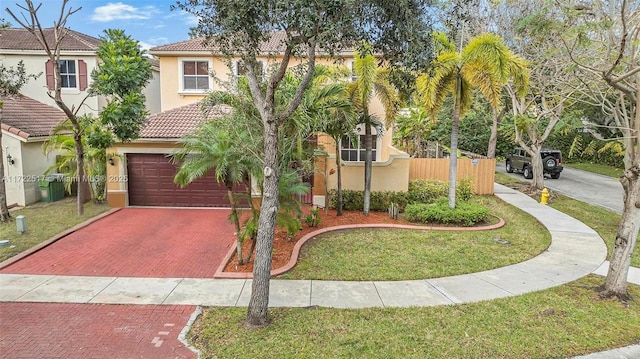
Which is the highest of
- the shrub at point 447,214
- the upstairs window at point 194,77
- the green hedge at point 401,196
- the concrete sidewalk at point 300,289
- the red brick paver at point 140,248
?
the upstairs window at point 194,77

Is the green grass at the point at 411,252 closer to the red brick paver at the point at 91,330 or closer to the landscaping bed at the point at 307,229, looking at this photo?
the landscaping bed at the point at 307,229

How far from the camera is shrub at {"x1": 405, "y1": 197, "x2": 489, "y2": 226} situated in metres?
13.1

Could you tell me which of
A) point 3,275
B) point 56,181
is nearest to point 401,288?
point 3,275

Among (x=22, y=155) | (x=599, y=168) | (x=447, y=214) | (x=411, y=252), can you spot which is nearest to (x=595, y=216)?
(x=447, y=214)

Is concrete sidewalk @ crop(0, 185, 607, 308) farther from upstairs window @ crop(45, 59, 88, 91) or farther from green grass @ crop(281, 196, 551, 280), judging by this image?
upstairs window @ crop(45, 59, 88, 91)

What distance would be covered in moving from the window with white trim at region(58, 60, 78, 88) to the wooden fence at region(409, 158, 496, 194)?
1726 centimetres

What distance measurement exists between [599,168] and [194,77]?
29.2 metres

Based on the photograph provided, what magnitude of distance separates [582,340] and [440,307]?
2.19 meters

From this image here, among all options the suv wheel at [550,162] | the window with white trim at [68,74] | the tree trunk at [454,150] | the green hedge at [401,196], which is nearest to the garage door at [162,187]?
the green hedge at [401,196]

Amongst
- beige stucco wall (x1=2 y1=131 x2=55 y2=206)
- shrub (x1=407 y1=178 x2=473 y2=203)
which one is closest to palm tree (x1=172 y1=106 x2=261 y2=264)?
shrub (x1=407 y1=178 x2=473 y2=203)

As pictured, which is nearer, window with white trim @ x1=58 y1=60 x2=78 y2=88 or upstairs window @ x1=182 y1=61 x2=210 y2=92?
upstairs window @ x1=182 y1=61 x2=210 y2=92

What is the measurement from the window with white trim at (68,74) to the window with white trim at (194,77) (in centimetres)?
596

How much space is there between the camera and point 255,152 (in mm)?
8062

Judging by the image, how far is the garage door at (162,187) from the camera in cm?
1561
